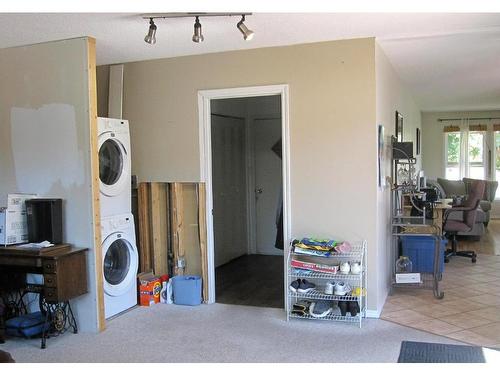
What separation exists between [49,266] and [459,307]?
342cm

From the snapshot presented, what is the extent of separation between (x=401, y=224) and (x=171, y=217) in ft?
7.18

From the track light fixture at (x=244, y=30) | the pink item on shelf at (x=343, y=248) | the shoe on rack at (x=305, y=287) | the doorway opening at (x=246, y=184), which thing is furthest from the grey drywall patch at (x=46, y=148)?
the doorway opening at (x=246, y=184)

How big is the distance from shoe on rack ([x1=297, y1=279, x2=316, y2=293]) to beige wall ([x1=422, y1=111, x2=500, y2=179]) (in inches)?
297

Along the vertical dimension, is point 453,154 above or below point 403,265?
above

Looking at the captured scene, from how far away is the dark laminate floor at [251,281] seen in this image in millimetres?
4716

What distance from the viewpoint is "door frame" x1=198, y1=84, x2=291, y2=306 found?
4273 mm

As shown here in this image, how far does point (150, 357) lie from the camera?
11.1ft

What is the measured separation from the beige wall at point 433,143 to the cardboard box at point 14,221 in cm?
894

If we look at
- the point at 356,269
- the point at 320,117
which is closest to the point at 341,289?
the point at 356,269

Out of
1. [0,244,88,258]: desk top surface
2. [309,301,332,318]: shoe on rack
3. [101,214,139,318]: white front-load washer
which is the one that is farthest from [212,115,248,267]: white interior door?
[0,244,88,258]: desk top surface

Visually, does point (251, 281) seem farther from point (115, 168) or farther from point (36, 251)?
point (36, 251)

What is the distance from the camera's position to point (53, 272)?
3611 mm
